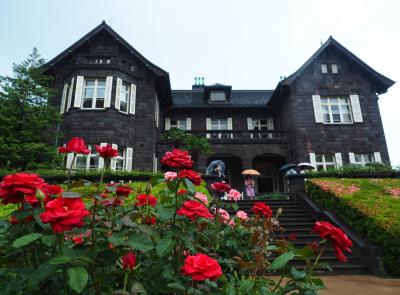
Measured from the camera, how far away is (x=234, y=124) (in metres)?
21.5

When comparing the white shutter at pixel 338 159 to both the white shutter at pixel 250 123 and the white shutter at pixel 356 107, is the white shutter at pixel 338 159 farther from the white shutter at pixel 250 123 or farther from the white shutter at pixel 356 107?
the white shutter at pixel 250 123

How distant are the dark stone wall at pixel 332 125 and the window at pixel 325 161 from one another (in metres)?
0.34

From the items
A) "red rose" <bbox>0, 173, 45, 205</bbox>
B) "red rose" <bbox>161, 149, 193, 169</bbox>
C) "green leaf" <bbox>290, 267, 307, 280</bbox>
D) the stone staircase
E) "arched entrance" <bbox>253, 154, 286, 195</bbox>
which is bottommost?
the stone staircase

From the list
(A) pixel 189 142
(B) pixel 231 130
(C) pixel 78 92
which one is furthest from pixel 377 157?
(C) pixel 78 92

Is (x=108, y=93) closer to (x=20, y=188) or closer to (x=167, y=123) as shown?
(x=167, y=123)

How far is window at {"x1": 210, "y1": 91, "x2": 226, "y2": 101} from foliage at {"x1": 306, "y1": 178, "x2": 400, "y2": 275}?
12755 millimetres

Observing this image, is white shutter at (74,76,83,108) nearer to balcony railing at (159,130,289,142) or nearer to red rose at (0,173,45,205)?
balcony railing at (159,130,289,142)

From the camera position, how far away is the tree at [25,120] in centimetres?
1186

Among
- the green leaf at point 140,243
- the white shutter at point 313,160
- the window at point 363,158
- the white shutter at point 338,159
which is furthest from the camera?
the window at point 363,158

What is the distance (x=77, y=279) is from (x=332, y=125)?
1824cm

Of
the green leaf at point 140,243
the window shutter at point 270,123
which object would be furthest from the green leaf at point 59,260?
the window shutter at point 270,123

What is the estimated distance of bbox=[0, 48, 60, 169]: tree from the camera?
467 inches

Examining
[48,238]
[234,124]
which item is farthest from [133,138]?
[48,238]

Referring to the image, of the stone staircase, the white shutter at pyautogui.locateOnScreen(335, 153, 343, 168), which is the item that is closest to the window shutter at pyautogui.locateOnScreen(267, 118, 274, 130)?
the white shutter at pyautogui.locateOnScreen(335, 153, 343, 168)
